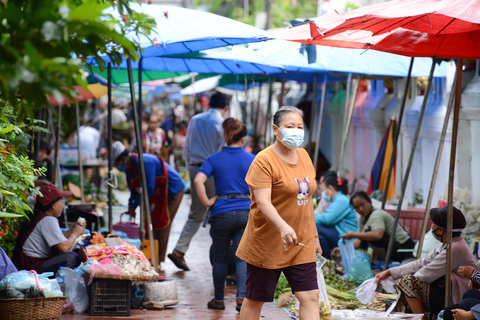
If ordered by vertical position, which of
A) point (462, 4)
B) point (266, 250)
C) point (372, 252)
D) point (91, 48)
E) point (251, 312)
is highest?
point (462, 4)

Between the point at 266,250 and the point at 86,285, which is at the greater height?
the point at 266,250

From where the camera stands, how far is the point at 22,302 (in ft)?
14.1

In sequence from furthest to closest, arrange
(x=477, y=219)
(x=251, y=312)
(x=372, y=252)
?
(x=372, y=252)
(x=477, y=219)
(x=251, y=312)

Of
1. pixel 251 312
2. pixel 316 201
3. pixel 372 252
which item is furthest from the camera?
pixel 316 201

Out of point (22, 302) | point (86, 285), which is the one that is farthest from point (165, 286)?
point (22, 302)

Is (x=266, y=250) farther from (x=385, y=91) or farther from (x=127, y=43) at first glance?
(x=385, y=91)

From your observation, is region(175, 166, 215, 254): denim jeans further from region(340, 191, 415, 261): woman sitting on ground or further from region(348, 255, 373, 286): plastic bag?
Result: region(348, 255, 373, 286): plastic bag

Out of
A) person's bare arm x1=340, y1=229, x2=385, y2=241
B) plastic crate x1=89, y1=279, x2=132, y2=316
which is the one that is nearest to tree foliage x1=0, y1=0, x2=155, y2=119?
plastic crate x1=89, y1=279, x2=132, y2=316

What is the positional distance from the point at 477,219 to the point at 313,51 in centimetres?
269

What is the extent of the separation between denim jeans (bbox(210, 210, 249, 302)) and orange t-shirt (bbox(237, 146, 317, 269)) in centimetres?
164

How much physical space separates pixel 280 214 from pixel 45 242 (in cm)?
271

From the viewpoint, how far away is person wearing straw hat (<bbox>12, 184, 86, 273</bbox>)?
567cm

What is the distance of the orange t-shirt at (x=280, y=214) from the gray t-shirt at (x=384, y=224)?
3216 millimetres

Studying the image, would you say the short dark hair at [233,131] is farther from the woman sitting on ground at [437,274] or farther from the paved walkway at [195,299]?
the woman sitting on ground at [437,274]
